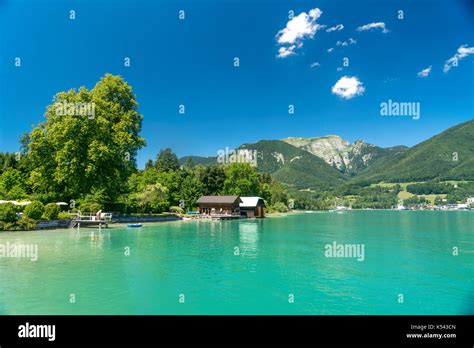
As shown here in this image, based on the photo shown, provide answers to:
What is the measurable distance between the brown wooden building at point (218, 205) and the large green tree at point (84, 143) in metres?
24.9

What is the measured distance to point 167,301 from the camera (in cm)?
1065

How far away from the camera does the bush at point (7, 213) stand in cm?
2820

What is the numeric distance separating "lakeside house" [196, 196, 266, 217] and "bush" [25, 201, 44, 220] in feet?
111

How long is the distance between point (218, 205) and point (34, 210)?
36.5 meters

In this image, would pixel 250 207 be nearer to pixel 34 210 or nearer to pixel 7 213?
pixel 34 210

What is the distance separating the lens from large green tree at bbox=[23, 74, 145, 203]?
36625 millimetres

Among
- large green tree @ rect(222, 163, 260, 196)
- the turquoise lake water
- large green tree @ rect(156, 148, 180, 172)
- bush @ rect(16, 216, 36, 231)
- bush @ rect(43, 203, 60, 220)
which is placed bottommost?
the turquoise lake water

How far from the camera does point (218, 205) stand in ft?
210

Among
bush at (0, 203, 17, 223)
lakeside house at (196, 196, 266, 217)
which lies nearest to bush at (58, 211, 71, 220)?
bush at (0, 203, 17, 223)

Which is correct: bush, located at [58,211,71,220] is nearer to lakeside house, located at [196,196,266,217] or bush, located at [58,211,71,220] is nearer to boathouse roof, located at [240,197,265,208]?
lakeside house, located at [196,196,266,217]

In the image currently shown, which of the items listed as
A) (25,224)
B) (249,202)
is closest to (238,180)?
(249,202)

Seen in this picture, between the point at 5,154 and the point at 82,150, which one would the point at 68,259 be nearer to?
the point at 82,150

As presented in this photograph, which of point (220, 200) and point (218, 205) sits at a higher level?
point (220, 200)

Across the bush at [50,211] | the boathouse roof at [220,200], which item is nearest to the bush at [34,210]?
the bush at [50,211]
